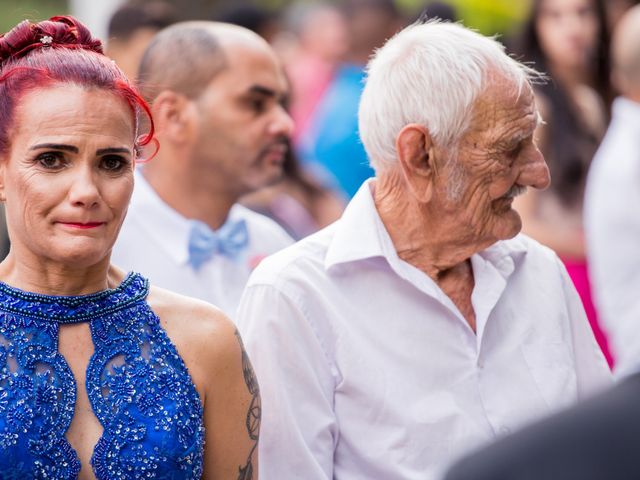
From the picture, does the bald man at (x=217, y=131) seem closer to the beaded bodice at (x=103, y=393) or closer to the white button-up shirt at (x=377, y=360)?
the white button-up shirt at (x=377, y=360)

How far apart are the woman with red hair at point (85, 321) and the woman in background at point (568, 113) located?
3.43 m

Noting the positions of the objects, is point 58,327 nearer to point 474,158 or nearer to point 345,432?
point 345,432

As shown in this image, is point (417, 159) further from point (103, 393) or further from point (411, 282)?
point (103, 393)

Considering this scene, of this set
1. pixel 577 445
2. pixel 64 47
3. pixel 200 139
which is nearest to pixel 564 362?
pixel 64 47

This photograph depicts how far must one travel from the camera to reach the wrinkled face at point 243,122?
4.87 metres

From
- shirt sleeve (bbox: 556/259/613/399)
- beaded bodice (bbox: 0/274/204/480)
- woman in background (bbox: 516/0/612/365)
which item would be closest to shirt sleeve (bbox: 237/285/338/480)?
beaded bodice (bbox: 0/274/204/480)

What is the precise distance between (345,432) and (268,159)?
6.12ft

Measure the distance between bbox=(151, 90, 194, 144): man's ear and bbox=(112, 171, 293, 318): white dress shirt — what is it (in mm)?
278

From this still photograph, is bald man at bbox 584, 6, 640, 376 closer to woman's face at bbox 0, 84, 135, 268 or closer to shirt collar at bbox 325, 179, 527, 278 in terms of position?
shirt collar at bbox 325, 179, 527, 278

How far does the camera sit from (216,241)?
461cm

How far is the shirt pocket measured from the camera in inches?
135

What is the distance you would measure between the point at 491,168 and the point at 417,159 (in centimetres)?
21

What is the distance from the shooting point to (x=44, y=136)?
9.05 ft

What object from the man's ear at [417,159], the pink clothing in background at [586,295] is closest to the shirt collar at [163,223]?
the man's ear at [417,159]
